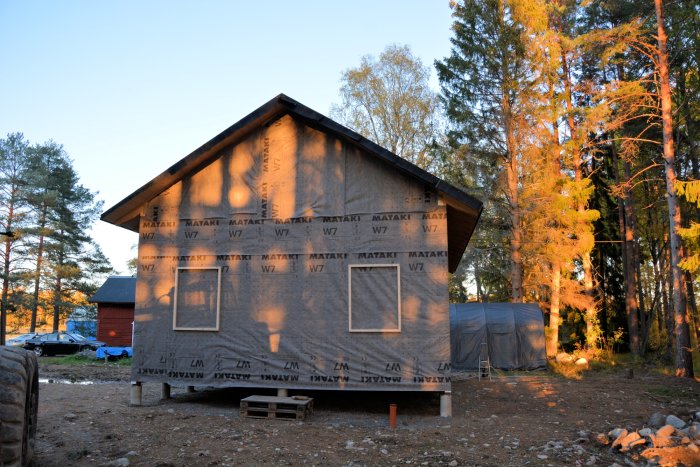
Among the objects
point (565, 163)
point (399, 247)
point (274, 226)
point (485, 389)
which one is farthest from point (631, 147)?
point (274, 226)

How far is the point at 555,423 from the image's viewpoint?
31.6 ft

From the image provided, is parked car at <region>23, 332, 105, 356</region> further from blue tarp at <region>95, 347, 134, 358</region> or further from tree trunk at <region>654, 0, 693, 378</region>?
tree trunk at <region>654, 0, 693, 378</region>

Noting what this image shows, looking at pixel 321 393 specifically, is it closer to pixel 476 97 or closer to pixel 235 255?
pixel 235 255

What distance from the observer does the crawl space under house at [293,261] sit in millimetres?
10383

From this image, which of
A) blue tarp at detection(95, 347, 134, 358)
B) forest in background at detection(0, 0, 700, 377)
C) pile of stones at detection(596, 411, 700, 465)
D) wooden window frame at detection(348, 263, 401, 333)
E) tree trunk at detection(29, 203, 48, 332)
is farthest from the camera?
tree trunk at detection(29, 203, 48, 332)

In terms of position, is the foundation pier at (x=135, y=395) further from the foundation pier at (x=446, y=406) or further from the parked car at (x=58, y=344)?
the parked car at (x=58, y=344)

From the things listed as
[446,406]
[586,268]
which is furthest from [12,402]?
[586,268]

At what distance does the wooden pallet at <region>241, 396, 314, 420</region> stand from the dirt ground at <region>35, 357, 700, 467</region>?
207 millimetres

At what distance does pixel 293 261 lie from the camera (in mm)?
11016

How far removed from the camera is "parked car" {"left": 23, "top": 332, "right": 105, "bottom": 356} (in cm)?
2684

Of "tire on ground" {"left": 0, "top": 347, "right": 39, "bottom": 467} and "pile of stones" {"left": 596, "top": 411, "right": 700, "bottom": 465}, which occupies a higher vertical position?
"tire on ground" {"left": 0, "top": 347, "right": 39, "bottom": 467}

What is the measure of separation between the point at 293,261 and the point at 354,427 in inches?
140

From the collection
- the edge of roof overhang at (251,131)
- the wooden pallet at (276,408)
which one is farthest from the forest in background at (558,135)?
the wooden pallet at (276,408)

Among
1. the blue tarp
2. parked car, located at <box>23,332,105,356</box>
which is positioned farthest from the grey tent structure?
parked car, located at <box>23,332,105,356</box>
